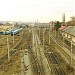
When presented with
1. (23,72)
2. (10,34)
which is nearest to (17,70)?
A: (23,72)

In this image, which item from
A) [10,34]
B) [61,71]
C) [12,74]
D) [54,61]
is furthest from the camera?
[10,34]

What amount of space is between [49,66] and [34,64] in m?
1.56

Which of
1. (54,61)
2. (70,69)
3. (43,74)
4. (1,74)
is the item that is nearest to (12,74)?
(1,74)

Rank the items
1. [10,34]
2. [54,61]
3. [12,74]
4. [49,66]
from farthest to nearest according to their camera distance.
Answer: [10,34] → [54,61] → [49,66] → [12,74]

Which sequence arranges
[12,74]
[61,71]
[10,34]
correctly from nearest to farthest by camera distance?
[12,74]
[61,71]
[10,34]

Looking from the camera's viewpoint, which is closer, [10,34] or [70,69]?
[70,69]

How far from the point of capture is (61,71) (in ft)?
54.6

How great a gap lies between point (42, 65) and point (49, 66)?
2.35 feet

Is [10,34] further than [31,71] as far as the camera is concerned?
Yes

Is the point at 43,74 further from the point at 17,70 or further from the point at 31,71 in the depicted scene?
the point at 17,70

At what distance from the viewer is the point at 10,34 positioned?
179 ft

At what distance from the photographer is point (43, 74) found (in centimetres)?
1559

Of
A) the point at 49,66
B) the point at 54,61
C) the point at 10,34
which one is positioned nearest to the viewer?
the point at 49,66

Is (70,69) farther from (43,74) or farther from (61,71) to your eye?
(43,74)
